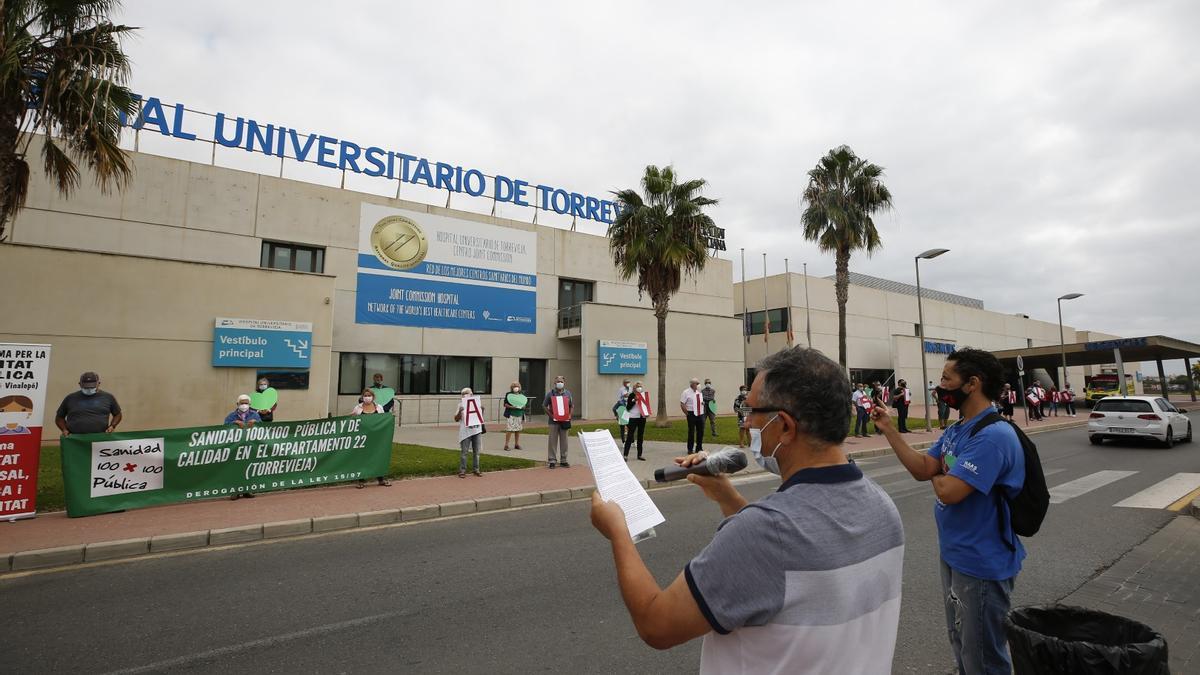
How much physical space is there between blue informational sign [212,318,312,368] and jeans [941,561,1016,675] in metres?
21.1

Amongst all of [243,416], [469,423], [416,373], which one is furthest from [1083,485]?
[416,373]

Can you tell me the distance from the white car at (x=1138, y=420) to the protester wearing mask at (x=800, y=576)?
803 inches

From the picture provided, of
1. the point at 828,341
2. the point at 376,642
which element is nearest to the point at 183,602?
the point at 376,642

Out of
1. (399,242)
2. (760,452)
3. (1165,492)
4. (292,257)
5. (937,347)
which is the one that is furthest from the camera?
(937,347)

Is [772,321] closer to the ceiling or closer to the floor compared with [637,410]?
closer to the ceiling

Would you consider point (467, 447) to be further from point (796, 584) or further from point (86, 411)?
point (796, 584)

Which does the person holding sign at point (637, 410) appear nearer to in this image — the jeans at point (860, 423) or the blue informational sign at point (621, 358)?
the jeans at point (860, 423)

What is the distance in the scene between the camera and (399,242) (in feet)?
81.2

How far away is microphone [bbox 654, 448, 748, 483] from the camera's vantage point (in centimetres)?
183

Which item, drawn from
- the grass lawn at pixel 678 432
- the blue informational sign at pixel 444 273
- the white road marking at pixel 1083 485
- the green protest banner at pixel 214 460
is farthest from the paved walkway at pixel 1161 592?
the blue informational sign at pixel 444 273

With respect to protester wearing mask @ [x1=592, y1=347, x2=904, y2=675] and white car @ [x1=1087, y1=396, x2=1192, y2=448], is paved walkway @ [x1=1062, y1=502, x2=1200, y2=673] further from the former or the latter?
white car @ [x1=1087, y1=396, x2=1192, y2=448]

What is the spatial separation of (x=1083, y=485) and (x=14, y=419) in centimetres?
1697

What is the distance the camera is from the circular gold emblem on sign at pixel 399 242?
24344 mm

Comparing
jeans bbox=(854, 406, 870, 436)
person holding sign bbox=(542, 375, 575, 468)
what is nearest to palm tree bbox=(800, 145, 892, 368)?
jeans bbox=(854, 406, 870, 436)
